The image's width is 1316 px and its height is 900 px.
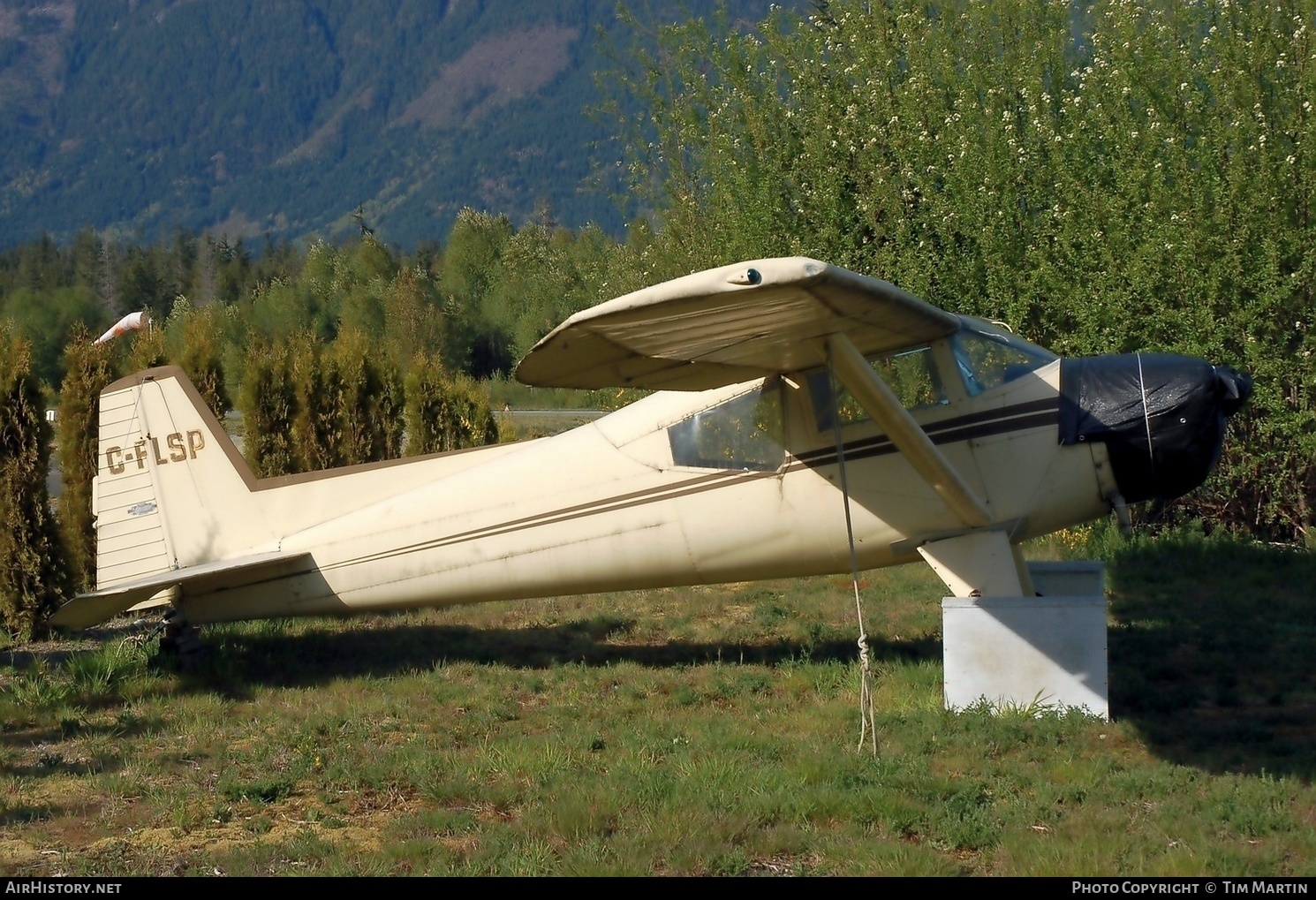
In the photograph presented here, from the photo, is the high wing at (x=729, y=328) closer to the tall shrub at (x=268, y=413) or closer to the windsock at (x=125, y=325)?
the windsock at (x=125, y=325)

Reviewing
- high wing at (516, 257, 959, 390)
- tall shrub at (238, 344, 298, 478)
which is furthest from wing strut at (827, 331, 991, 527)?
tall shrub at (238, 344, 298, 478)

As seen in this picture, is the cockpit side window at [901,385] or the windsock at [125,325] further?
the windsock at [125,325]

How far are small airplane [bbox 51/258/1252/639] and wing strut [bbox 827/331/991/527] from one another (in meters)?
0.02

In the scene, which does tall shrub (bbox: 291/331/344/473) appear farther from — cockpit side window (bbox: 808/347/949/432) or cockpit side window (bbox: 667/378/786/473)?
cockpit side window (bbox: 808/347/949/432)

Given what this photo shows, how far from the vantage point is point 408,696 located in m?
7.76

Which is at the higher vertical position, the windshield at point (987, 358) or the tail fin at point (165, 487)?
the windshield at point (987, 358)

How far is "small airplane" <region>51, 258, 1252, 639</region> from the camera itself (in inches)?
272

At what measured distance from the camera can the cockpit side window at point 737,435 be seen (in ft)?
24.7

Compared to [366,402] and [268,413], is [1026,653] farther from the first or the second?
[268,413]

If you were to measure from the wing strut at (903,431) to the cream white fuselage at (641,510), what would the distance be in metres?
0.23

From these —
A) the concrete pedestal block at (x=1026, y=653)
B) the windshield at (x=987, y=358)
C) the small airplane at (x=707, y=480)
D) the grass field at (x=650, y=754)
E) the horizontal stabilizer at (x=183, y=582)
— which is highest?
Answer: the windshield at (x=987, y=358)

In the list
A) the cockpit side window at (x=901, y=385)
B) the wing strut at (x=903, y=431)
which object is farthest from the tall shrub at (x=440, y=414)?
the wing strut at (x=903, y=431)

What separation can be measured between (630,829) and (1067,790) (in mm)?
2079

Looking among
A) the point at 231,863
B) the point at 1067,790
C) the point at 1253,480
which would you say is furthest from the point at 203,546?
the point at 1253,480
